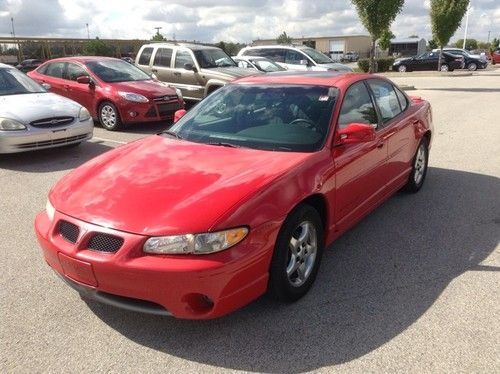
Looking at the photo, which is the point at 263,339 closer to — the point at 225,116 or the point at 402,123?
the point at 225,116

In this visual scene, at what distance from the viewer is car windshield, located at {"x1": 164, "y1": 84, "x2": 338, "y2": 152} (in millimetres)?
3688

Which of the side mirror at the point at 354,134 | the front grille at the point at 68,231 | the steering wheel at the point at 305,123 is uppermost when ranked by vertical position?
the steering wheel at the point at 305,123

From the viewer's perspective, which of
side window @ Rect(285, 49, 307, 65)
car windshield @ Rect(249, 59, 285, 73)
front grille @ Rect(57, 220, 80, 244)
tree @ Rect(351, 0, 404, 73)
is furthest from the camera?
tree @ Rect(351, 0, 404, 73)

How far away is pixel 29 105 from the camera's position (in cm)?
754

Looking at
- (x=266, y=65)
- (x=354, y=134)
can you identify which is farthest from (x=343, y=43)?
(x=354, y=134)

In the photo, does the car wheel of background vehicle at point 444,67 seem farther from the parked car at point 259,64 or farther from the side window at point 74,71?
the side window at point 74,71

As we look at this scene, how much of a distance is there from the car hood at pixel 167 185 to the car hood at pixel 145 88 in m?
6.51

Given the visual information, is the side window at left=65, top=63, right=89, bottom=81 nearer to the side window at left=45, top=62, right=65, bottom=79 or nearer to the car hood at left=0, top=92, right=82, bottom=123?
the side window at left=45, top=62, right=65, bottom=79

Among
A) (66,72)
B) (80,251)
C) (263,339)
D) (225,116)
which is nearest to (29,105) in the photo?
(66,72)

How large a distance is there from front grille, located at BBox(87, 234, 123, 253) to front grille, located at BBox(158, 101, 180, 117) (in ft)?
25.1

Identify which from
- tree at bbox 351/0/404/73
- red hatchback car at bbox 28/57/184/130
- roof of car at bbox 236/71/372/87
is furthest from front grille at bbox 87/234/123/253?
tree at bbox 351/0/404/73

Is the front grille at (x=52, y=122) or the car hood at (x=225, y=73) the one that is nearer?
the front grille at (x=52, y=122)

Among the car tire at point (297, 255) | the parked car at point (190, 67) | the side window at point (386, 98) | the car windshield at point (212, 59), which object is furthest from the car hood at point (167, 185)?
the car windshield at point (212, 59)

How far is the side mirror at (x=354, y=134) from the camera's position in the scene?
3.61 meters
